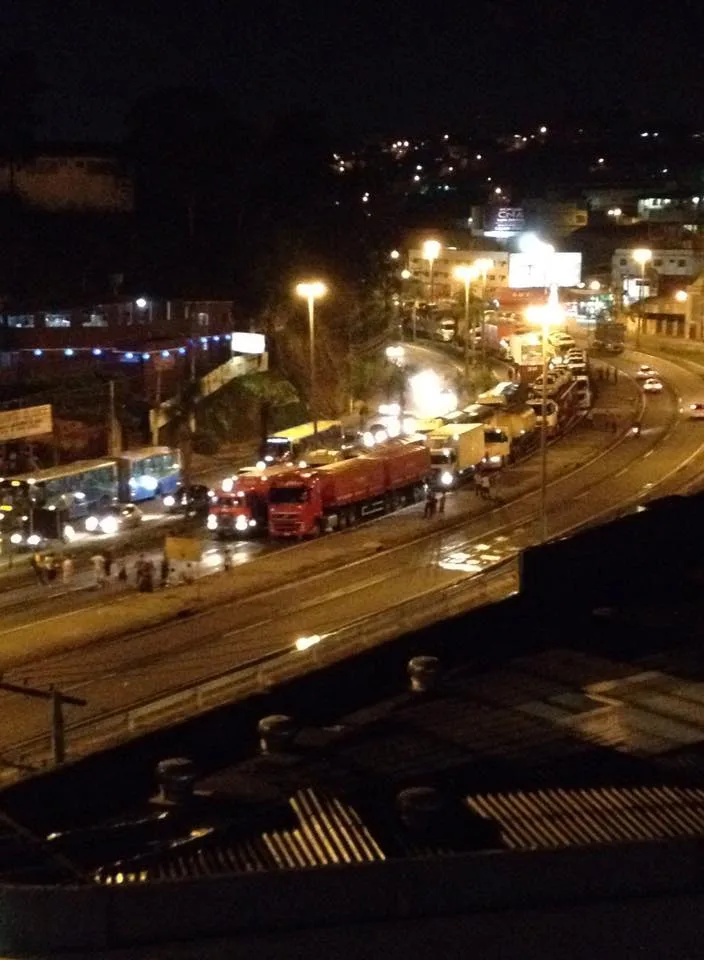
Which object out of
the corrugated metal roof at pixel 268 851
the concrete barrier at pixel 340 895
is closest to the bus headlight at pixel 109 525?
the corrugated metal roof at pixel 268 851

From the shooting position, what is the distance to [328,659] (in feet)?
48.3

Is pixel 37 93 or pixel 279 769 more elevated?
pixel 37 93

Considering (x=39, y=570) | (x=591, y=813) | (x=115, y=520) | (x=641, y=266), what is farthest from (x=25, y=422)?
(x=641, y=266)

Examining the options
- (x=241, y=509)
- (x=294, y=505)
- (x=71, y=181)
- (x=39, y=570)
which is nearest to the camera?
(x=39, y=570)

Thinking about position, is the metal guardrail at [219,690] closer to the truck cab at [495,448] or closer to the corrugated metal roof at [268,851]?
the corrugated metal roof at [268,851]

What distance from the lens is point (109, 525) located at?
30906 mm

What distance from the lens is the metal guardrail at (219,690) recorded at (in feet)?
43.5

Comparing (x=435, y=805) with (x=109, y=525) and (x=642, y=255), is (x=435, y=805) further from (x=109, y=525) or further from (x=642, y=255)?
(x=642, y=255)

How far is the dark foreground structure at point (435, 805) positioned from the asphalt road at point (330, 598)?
4857 mm

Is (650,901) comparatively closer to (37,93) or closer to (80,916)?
(80,916)

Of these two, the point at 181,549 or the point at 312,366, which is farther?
the point at 312,366

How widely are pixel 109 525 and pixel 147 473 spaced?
12.3 feet

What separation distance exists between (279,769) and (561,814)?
2803mm

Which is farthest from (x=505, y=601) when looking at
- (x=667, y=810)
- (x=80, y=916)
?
(x=80, y=916)
